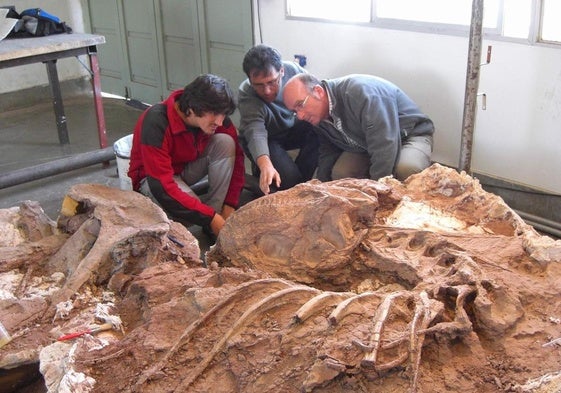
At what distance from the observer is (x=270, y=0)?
575 centimetres

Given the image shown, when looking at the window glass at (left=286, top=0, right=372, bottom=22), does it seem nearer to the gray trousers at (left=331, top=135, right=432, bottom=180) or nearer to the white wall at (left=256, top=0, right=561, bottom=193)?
the white wall at (left=256, top=0, right=561, bottom=193)

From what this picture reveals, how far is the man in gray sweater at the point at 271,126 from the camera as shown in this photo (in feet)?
13.0

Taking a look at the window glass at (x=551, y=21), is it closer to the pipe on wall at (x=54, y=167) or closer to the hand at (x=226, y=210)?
the hand at (x=226, y=210)

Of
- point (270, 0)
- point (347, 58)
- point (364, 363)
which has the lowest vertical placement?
point (364, 363)

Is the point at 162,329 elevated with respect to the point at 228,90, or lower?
lower

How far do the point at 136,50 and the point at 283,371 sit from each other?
6.77 meters

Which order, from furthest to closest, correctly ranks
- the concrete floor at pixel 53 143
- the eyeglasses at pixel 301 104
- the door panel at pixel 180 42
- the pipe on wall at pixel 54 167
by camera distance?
the door panel at pixel 180 42 → the concrete floor at pixel 53 143 → the pipe on wall at pixel 54 167 → the eyeglasses at pixel 301 104

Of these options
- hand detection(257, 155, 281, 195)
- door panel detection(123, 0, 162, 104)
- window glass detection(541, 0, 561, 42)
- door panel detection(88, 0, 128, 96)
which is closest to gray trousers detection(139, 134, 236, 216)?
hand detection(257, 155, 281, 195)

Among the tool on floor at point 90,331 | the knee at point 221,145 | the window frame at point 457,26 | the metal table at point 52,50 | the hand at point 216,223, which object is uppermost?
the window frame at point 457,26

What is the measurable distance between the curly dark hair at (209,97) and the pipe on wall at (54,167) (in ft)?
7.74

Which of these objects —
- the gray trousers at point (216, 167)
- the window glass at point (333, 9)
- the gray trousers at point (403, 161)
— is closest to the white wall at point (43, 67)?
the window glass at point (333, 9)

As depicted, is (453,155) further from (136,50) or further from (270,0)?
(136,50)

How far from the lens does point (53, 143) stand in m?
6.63

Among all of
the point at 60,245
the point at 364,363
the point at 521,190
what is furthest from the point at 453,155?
the point at 364,363
